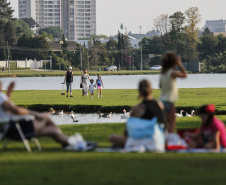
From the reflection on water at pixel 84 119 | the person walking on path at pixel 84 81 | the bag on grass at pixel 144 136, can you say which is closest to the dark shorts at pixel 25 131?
the bag on grass at pixel 144 136

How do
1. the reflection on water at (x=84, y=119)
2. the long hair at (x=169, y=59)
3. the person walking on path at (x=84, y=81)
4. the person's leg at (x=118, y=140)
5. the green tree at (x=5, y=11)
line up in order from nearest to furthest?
1. the person's leg at (x=118, y=140)
2. the long hair at (x=169, y=59)
3. the reflection on water at (x=84, y=119)
4. the person walking on path at (x=84, y=81)
5. the green tree at (x=5, y=11)

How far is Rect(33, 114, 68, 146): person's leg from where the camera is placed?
10141 mm

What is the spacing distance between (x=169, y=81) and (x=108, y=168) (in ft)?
9.17

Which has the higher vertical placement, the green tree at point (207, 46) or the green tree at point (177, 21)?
the green tree at point (177, 21)

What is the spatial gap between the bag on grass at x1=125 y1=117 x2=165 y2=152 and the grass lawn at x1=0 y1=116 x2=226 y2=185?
23 cm

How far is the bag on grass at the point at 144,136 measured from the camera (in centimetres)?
984

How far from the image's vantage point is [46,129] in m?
10.2

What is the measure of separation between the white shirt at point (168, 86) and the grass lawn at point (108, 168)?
4.74 ft

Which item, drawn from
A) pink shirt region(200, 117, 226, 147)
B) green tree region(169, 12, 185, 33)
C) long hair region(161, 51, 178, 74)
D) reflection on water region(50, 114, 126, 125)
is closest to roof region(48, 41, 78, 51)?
green tree region(169, 12, 185, 33)

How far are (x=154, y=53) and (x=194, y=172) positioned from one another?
436 ft

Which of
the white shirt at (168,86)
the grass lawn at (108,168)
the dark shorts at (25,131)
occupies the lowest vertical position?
the grass lawn at (108,168)

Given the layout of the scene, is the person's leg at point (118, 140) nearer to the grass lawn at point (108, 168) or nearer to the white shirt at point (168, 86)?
the grass lawn at point (108, 168)

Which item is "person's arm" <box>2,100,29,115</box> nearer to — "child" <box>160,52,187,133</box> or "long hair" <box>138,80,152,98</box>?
"long hair" <box>138,80,152,98</box>

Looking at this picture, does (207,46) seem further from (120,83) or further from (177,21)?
(120,83)
